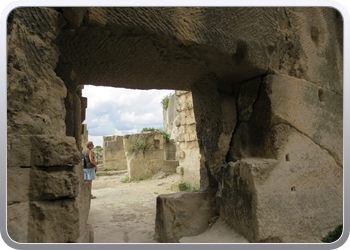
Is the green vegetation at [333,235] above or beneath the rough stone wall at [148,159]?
beneath

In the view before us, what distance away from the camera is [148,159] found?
836cm

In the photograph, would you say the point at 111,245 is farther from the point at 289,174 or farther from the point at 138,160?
the point at 138,160

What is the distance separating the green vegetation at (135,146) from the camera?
8289 mm

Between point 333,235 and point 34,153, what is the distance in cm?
241

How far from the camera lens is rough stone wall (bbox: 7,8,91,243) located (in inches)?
50.4

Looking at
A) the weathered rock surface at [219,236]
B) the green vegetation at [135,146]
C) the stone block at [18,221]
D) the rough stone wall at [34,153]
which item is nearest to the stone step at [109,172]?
the green vegetation at [135,146]

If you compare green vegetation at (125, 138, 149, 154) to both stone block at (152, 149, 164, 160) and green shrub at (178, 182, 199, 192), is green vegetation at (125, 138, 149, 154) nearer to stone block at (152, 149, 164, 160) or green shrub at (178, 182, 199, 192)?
stone block at (152, 149, 164, 160)

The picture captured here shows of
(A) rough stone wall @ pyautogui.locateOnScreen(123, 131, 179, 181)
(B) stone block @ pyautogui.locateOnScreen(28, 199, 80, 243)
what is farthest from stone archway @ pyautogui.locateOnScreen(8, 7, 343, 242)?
(A) rough stone wall @ pyautogui.locateOnScreen(123, 131, 179, 181)

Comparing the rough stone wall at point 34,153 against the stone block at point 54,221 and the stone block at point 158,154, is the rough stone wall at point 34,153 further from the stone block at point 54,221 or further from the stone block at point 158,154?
the stone block at point 158,154

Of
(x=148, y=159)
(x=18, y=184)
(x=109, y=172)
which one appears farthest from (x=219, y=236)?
(x=109, y=172)

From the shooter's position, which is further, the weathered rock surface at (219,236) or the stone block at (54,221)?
the weathered rock surface at (219,236)

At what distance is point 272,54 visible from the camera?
2.39 m
